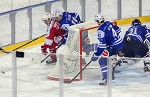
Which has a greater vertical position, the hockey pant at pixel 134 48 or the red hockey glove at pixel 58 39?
the red hockey glove at pixel 58 39

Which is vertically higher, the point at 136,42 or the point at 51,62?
the point at 136,42

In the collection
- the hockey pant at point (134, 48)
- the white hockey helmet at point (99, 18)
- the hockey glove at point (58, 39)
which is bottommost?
the hockey pant at point (134, 48)

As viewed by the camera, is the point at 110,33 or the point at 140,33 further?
the point at 140,33

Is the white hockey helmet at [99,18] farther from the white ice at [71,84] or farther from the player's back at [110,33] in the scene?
the white ice at [71,84]

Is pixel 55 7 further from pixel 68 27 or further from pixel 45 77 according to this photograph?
pixel 45 77

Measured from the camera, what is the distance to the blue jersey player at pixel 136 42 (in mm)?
7855

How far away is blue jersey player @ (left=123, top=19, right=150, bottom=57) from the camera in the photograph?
7855mm

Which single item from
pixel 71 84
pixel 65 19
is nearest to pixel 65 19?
pixel 65 19

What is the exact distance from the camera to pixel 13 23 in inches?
374

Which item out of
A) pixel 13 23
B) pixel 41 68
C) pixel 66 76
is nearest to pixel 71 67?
pixel 41 68

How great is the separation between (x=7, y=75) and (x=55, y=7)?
4075 millimetres

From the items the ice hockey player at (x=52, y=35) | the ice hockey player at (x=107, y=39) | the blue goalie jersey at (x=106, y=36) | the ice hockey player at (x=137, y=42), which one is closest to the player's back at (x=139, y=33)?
the ice hockey player at (x=137, y=42)

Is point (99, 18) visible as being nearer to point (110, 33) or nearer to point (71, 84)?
point (110, 33)

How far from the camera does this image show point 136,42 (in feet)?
26.0
